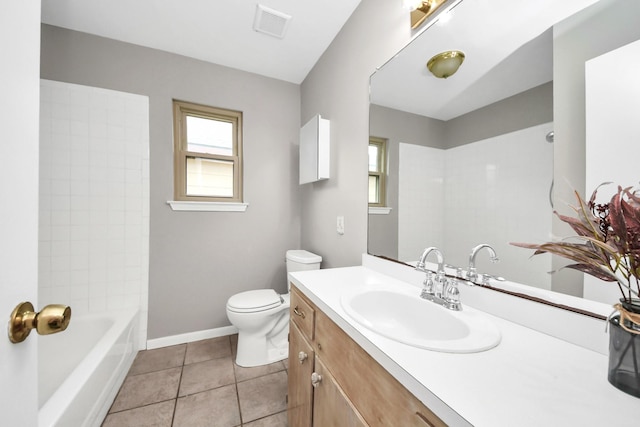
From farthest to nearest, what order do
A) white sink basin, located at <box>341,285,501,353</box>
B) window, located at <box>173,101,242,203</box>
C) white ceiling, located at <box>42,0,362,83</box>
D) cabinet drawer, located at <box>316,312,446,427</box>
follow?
window, located at <box>173,101,242,203</box>
white ceiling, located at <box>42,0,362,83</box>
white sink basin, located at <box>341,285,501,353</box>
cabinet drawer, located at <box>316,312,446,427</box>

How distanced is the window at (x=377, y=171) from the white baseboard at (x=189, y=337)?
181cm

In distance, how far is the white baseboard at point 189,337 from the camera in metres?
2.03

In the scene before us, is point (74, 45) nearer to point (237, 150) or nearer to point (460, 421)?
→ point (237, 150)

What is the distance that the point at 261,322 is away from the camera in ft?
5.86

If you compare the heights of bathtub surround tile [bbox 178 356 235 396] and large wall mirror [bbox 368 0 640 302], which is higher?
large wall mirror [bbox 368 0 640 302]

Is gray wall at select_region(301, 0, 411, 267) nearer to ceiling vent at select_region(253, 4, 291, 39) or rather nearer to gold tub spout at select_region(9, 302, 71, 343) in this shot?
ceiling vent at select_region(253, 4, 291, 39)

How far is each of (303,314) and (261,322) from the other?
0.83m

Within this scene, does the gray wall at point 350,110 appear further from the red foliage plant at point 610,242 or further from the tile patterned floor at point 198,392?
the red foliage plant at point 610,242

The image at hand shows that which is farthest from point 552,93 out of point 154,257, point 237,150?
point 154,257

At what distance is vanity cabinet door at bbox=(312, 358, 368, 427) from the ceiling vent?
2.05 m

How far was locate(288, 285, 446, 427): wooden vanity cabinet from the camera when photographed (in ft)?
1.86

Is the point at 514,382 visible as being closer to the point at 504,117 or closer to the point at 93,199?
the point at 504,117

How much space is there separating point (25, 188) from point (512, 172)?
4.13ft

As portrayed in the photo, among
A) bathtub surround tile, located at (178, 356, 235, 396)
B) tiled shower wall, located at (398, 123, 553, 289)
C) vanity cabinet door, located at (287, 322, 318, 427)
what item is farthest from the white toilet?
tiled shower wall, located at (398, 123, 553, 289)
